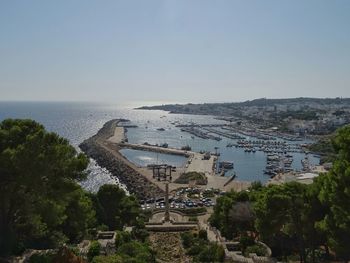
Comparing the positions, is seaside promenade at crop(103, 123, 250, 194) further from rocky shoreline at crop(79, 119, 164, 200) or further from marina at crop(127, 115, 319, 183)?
marina at crop(127, 115, 319, 183)

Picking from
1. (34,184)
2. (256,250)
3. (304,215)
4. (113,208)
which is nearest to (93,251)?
(34,184)

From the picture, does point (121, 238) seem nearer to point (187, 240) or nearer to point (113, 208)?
point (187, 240)

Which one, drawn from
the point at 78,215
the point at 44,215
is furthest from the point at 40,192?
the point at 78,215

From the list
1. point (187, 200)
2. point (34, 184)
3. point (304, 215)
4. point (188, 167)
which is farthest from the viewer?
point (188, 167)

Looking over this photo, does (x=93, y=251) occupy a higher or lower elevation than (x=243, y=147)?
higher

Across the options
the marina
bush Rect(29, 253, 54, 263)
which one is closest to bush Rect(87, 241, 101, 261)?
bush Rect(29, 253, 54, 263)

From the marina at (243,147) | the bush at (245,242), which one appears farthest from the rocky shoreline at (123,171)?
the bush at (245,242)
